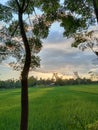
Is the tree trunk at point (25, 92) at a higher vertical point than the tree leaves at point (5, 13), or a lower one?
lower

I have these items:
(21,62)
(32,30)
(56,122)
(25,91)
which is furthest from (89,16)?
(56,122)

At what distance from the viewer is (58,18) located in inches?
698

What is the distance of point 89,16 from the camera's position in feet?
59.2

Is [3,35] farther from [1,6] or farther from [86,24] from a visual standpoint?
[86,24]

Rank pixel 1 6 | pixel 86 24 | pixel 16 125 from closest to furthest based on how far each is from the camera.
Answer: pixel 1 6, pixel 86 24, pixel 16 125

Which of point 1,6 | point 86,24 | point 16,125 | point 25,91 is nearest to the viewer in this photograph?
point 25,91

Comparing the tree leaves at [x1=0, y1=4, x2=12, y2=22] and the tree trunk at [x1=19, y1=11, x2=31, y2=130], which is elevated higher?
the tree leaves at [x1=0, y1=4, x2=12, y2=22]

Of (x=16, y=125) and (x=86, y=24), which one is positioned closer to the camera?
(x=86, y=24)

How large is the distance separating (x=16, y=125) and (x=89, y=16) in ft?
34.0

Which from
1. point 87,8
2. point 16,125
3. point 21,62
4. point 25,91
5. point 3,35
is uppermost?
point 87,8

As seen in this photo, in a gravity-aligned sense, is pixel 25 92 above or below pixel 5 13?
below

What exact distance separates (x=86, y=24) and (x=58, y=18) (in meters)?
1.44

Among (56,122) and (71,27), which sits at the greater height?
(71,27)

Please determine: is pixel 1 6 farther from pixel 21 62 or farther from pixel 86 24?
pixel 86 24
